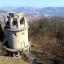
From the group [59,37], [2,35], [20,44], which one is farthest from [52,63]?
[59,37]

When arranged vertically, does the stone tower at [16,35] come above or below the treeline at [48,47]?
above

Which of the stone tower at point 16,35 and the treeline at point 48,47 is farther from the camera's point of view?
the stone tower at point 16,35

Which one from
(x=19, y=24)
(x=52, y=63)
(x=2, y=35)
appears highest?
(x=19, y=24)

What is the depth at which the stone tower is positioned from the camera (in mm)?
21344

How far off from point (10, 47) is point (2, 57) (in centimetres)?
172

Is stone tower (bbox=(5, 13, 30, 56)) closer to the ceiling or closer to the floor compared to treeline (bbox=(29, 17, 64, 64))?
closer to the ceiling

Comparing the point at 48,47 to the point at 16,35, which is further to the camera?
the point at 48,47

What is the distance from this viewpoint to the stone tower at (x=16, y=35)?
21.3m

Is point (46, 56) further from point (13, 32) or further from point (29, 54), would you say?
point (13, 32)

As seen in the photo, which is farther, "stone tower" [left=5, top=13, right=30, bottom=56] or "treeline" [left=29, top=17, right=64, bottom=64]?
"stone tower" [left=5, top=13, right=30, bottom=56]

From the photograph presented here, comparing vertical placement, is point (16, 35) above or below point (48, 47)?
A: above

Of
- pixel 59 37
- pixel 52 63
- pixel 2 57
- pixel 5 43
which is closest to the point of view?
pixel 52 63

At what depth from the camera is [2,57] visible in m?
20.8

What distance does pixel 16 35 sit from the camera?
21484mm
